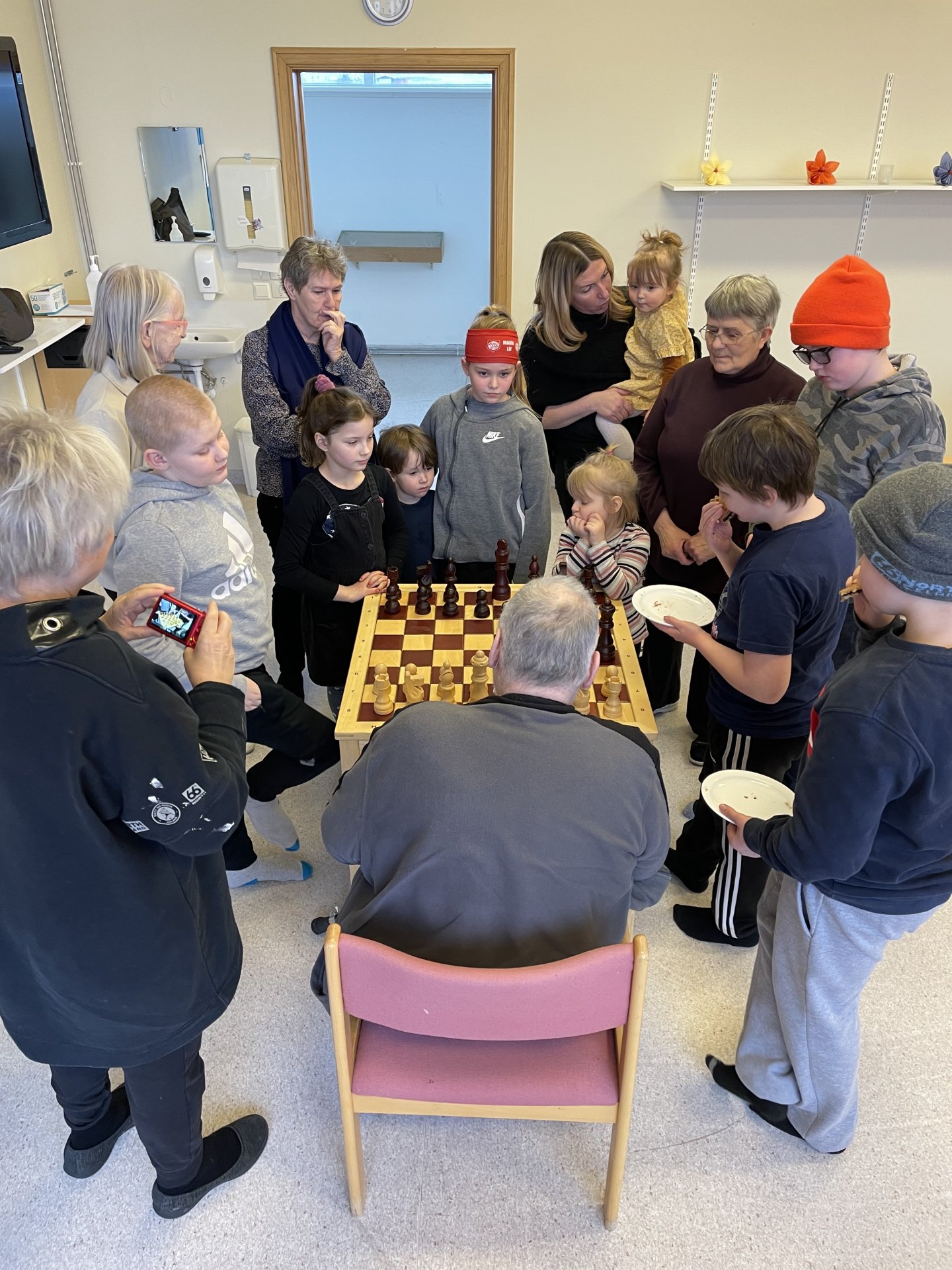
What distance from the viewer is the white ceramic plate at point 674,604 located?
7.55 ft

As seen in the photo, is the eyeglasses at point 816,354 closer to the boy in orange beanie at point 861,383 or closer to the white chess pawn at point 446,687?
the boy in orange beanie at point 861,383

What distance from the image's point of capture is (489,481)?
9.52 feet

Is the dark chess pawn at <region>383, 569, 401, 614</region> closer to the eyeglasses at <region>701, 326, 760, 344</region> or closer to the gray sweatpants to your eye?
the eyeglasses at <region>701, 326, 760, 344</region>

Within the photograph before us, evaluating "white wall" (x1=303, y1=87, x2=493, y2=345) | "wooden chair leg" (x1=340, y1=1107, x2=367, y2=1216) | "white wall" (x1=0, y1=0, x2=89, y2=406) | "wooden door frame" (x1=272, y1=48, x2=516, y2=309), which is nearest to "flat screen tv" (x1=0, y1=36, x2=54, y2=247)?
"white wall" (x1=0, y1=0, x2=89, y2=406)

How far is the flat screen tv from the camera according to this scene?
401 centimetres

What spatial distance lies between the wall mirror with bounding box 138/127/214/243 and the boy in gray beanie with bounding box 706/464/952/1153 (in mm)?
4726

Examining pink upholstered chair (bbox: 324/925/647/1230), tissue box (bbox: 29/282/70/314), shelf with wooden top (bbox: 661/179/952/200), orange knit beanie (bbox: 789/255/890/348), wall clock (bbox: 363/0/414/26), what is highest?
wall clock (bbox: 363/0/414/26)

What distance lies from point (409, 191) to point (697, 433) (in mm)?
6561

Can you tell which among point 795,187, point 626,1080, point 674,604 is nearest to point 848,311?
point 674,604

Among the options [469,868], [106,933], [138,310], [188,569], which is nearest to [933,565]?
[469,868]

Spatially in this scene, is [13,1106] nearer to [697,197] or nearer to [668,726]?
[668,726]

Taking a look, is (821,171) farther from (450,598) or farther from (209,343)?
(450,598)

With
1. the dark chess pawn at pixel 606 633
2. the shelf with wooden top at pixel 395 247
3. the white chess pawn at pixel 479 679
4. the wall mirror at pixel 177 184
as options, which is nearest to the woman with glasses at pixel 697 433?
the dark chess pawn at pixel 606 633

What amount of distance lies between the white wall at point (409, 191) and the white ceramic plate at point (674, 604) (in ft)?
22.5
